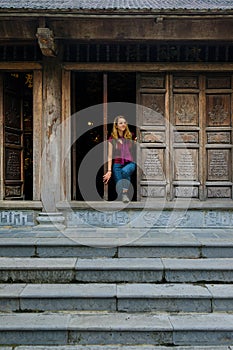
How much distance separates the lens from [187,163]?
20.0ft

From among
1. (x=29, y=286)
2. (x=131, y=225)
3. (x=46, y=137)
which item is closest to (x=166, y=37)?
(x=46, y=137)

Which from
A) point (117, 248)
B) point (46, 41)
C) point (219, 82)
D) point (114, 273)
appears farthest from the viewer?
point (219, 82)

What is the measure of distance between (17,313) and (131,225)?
251cm

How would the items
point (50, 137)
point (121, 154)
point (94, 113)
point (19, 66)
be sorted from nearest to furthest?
1. point (50, 137)
2. point (19, 66)
3. point (121, 154)
4. point (94, 113)

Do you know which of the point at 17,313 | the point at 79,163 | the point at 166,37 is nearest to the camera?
the point at 17,313

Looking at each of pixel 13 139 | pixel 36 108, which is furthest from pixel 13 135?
pixel 36 108

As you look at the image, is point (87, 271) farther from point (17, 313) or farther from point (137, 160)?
point (137, 160)

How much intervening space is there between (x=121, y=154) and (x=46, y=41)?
2.30 metres

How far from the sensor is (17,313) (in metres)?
3.87

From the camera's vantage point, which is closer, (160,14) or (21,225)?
(160,14)

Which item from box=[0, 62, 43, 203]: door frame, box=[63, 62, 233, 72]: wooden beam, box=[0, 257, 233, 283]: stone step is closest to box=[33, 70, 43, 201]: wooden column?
box=[0, 62, 43, 203]: door frame

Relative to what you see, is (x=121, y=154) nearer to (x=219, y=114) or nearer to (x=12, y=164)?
(x=219, y=114)

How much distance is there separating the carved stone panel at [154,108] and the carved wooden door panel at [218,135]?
79 cm

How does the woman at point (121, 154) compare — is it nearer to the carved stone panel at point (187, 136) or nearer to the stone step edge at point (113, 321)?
the carved stone panel at point (187, 136)
